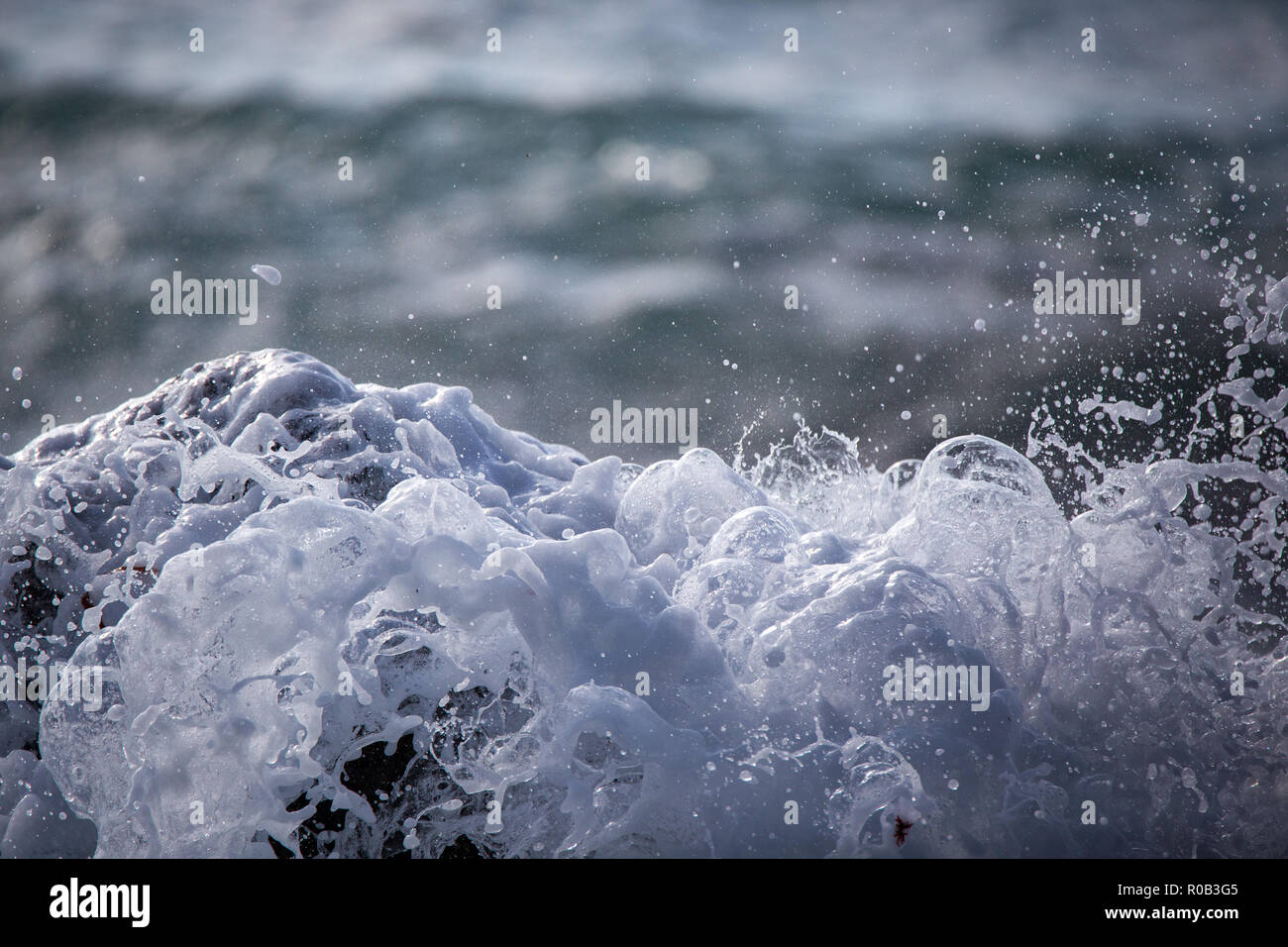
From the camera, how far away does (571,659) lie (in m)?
2.81

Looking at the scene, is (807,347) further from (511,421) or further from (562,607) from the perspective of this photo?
(562,607)

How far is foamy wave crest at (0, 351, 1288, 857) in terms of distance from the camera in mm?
2607

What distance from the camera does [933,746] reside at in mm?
2795

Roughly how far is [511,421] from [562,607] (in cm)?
A: 451

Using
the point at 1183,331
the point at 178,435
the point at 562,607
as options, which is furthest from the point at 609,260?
the point at 562,607

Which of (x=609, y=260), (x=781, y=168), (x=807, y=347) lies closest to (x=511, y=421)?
(x=609, y=260)

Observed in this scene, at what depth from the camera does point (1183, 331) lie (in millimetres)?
6656

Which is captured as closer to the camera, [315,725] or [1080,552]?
[315,725]

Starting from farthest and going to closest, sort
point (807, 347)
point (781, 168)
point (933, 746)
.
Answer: point (781, 168), point (807, 347), point (933, 746)

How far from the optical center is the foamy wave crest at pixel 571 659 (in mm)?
2607
